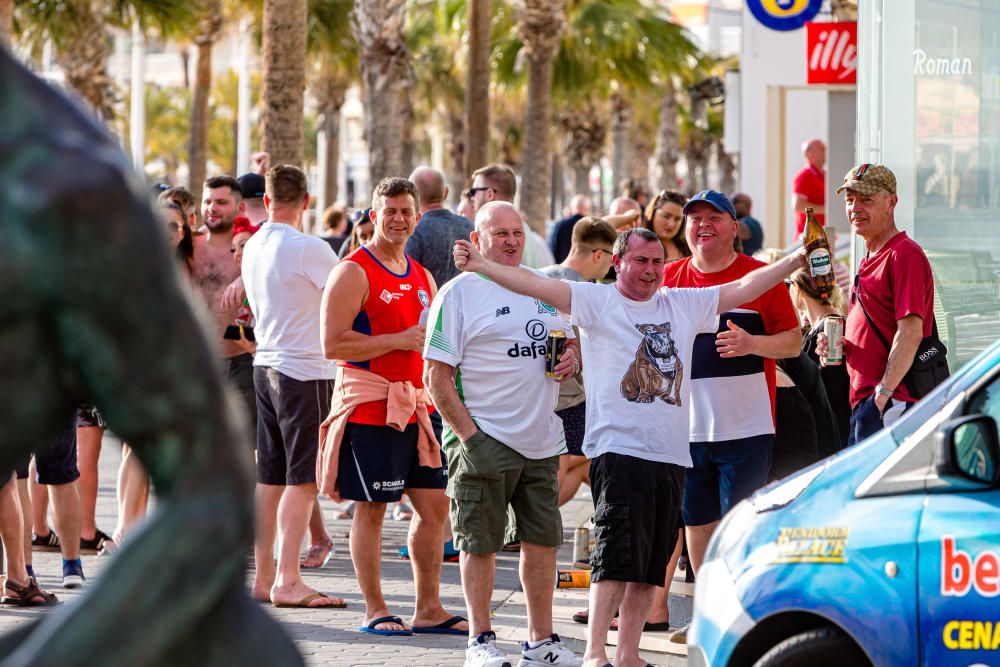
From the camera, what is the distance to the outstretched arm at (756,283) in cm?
675

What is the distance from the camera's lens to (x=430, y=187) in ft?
33.1

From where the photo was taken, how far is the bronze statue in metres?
1.49

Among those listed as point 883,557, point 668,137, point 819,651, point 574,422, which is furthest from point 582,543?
point 668,137

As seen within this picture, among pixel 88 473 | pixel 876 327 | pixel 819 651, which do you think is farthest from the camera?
pixel 88 473

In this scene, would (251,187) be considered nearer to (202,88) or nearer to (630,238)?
→ (630,238)

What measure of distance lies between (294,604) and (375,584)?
726 millimetres

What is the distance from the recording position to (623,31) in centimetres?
3347

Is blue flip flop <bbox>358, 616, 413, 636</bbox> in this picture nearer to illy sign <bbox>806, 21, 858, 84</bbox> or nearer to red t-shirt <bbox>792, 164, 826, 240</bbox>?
red t-shirt <bbox>792, 164, 826, 240</bbox>

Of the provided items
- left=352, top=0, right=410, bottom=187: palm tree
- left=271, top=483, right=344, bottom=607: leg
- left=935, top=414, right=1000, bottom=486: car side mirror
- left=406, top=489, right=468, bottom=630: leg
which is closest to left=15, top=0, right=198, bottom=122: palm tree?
left=352, top=0, right=410, bottom=187: palm tree

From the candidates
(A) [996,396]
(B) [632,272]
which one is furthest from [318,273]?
(A) [996,396]

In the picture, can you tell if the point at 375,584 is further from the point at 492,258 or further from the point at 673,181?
the point at 673,181

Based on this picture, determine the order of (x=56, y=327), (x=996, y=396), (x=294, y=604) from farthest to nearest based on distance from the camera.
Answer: (x=294, y=604) < (x=996, y=396) < (x=56, y=327)

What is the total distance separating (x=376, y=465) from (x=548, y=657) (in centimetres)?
136

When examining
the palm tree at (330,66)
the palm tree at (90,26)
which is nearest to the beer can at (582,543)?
the palm tree at (90,26)
